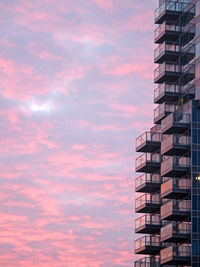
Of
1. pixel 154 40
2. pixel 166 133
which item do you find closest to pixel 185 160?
pixel 166 133

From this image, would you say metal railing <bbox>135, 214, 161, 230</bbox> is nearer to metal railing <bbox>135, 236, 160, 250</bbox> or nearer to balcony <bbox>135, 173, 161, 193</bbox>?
metal railing <bbox>135, 236, 160, 250</bbox>

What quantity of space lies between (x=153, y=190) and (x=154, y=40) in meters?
21.8

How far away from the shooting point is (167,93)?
12619 cm

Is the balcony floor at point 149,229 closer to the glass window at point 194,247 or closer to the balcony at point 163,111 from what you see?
the glass window at point 194,247

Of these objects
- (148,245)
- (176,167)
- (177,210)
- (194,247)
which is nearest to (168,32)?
(176,167)

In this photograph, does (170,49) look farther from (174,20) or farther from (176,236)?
(176,236)

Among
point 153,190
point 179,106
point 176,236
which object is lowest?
point 176,236

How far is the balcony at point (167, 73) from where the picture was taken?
12650cm

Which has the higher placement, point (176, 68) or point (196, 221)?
point (176, 68)

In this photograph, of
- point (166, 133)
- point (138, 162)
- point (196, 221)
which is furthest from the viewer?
point (138, 162)

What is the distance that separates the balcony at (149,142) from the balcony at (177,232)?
48.5 ft

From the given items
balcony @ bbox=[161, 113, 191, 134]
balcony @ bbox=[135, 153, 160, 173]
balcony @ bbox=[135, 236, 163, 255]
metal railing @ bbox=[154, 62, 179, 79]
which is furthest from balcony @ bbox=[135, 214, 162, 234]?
metal railing @ bbox=[154, 62, 179, 79]

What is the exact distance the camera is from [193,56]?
123000 millimetres

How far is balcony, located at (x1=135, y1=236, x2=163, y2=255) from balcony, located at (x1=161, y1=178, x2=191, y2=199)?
956cm
